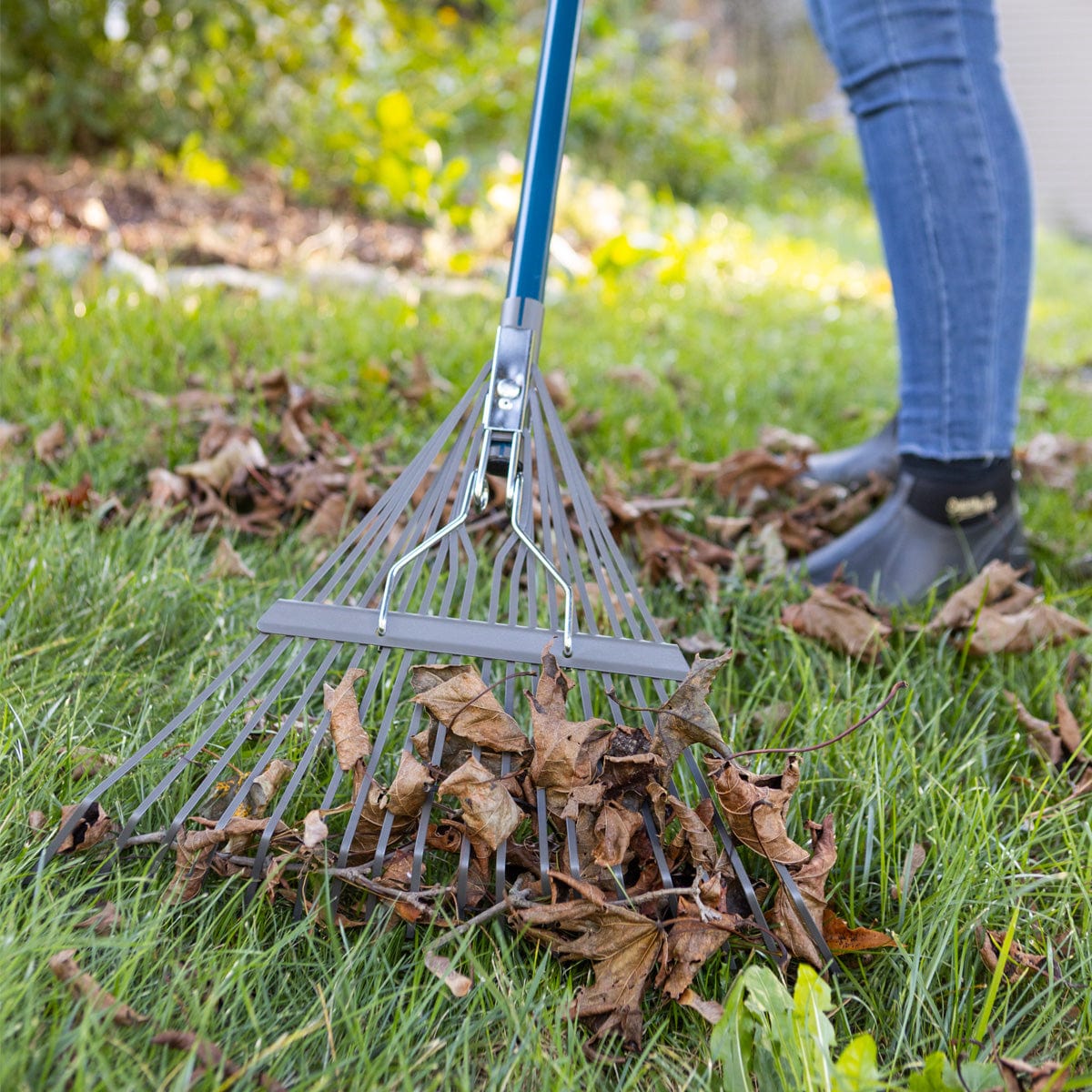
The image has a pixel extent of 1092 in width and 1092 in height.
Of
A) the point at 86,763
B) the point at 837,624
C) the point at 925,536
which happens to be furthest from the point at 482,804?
the point at 925,536

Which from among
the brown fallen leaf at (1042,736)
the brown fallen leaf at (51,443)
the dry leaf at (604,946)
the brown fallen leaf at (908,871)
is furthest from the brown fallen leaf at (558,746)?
the brown fallen leaf at (51,443)

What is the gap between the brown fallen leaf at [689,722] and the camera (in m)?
1.02

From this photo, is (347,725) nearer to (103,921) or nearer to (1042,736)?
(103,921)

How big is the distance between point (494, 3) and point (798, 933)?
284 inches

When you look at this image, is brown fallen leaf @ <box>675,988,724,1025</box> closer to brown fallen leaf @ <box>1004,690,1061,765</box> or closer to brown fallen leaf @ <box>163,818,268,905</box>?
brown fallen leaf @ <box>163,818,268,905</box>

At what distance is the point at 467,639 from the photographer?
1079 millimetres

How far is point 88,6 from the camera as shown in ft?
15.0

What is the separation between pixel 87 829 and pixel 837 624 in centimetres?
102

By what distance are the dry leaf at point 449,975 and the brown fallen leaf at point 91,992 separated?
24 cm

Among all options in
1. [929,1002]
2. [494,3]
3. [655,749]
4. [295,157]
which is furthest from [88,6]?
[929,1002]

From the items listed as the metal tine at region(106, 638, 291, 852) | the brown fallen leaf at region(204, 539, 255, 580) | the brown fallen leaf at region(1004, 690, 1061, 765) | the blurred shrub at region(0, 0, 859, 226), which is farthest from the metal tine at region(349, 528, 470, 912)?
the blurred shrub at region(0, 0, 859, 226)

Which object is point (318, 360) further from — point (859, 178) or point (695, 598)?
point (859, 178)

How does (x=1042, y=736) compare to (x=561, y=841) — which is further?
(x=1042, y=736)

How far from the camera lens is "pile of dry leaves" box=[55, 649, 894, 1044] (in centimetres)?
91
